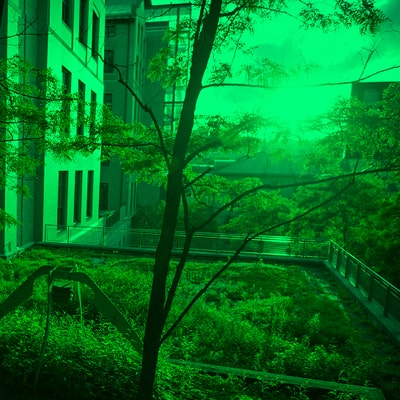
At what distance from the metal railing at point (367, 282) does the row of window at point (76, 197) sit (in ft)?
40.7

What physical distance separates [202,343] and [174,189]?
4.28m

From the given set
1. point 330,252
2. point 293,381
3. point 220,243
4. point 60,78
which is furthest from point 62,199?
point 293,381

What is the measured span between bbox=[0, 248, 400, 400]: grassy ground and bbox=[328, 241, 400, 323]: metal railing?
2.08 ft

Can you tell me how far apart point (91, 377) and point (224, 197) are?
3.79m

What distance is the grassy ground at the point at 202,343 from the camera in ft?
16.1

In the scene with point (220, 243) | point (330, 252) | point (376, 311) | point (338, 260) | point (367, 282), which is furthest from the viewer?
point (220, 243)

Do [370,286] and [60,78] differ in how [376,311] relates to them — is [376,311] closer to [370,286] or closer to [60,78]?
[370,286]

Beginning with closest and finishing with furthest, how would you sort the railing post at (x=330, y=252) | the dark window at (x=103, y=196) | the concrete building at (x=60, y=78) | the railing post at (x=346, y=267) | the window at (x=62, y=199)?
the concrete building at (x=60, y=78) → the railing post at (x=346, y=267) → the railing post at (x=330, y=252) → the window at (x=62, y=199) → the dark window at (x=103, y=196)

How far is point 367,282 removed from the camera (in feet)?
35.3

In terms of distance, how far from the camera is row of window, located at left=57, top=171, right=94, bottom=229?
56.7 ft

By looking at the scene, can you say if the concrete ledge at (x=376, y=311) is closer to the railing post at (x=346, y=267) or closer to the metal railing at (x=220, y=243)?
the railing post at (x=346, y=267)

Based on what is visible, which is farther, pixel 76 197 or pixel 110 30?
pixel 110 30

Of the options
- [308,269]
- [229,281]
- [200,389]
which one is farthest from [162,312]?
[308,269]

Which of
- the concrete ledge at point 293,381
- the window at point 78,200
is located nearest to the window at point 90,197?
the window at point 78,200
